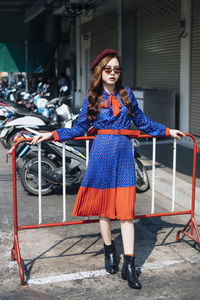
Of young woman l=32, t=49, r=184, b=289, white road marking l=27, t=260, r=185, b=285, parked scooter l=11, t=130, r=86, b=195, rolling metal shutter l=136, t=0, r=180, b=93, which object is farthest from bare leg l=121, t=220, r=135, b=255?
rolling metal shutter l=136, t=0, r=180, b=93

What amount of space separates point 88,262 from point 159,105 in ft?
23.1

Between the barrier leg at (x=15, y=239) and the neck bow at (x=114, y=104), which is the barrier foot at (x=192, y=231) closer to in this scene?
the neck bow at (x=114, y=104)

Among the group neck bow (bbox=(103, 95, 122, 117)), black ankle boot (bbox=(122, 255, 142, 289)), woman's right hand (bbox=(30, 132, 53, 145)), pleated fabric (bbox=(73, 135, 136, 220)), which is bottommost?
black ankle boot (bbox=(122, 255, 142, 289))

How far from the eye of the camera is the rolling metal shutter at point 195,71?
1024cm

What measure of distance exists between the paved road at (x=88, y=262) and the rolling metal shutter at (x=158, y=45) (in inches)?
258

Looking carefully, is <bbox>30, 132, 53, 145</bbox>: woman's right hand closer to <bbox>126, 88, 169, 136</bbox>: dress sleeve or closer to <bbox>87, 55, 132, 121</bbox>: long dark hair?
<bbox>87, 55, 132, 121</bbox>: long dark hair

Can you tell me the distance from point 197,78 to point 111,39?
6394 mm

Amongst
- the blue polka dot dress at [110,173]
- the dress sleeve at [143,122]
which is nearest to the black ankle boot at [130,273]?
the blue polka dot dress at [110,173]

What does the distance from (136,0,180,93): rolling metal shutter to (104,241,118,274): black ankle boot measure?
785 cm

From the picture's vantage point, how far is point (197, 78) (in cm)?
1034

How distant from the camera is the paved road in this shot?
367 centimetres

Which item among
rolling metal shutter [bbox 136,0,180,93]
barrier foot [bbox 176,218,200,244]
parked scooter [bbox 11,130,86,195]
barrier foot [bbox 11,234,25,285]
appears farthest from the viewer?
rolling metal shutter [bbox 136,0,180,93]

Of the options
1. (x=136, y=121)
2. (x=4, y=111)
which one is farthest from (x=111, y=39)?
(x=136, y=121)

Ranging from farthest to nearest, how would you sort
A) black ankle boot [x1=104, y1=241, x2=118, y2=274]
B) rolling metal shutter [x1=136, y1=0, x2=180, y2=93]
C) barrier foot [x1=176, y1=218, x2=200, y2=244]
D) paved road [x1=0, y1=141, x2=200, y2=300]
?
rolling metal shutter [x1=136, y1=0, x2=180, y2=93] < barrier foot [x1=176, y1=218, x2=200, y2=244] < black ankle boot [x1=104, y1=241, x2=118, y2=274] < paved road [x1=0, y1=141, x2=200, y2=300]
